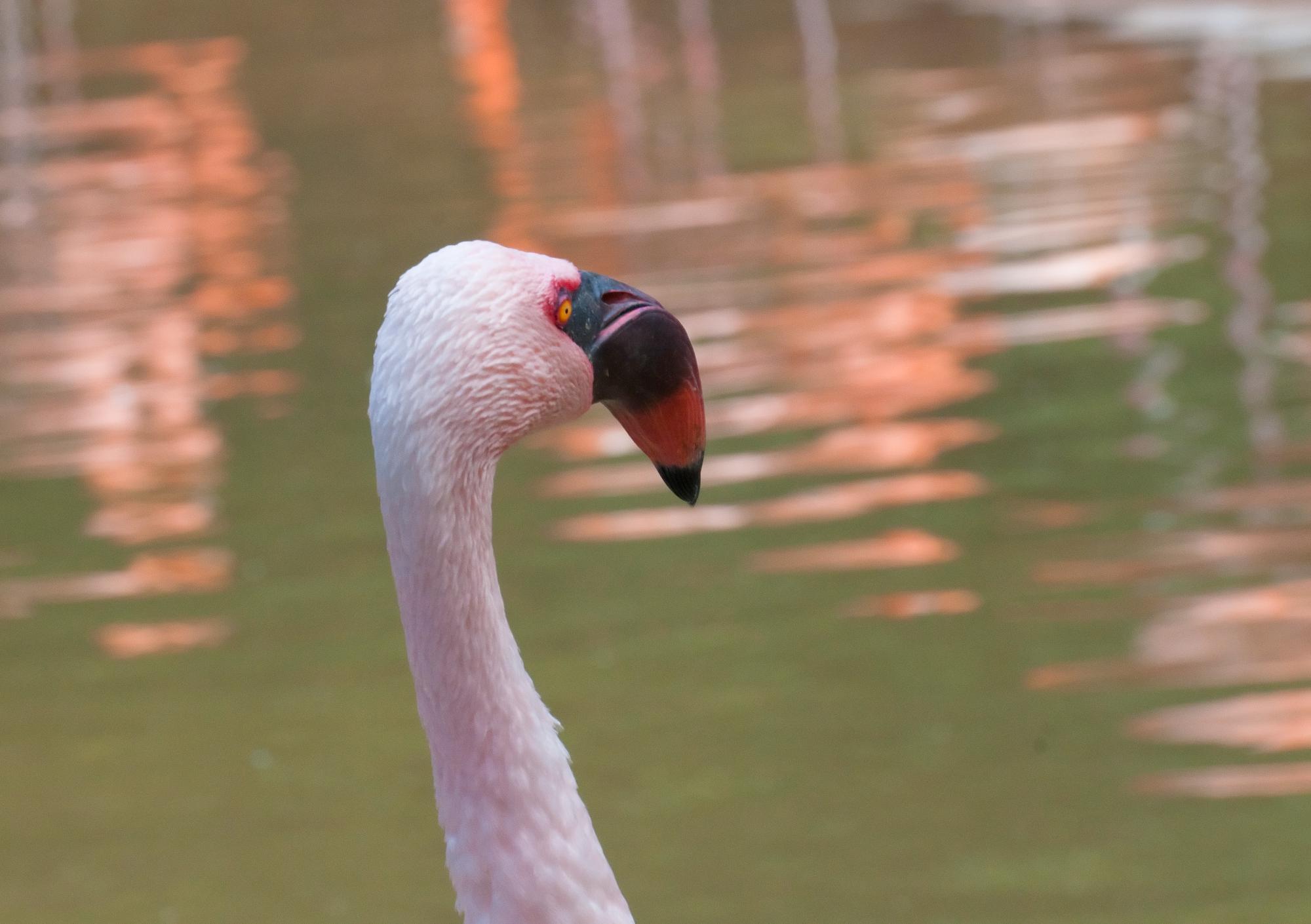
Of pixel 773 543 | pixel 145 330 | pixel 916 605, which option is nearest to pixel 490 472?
pixel 916 605

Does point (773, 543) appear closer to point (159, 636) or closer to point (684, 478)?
point (159, 636)

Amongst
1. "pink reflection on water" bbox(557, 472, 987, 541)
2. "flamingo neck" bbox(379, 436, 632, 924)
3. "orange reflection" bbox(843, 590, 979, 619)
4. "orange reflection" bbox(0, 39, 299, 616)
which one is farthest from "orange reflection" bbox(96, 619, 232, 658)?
"flamingo neck" bbox(379, 436, 632, 924)

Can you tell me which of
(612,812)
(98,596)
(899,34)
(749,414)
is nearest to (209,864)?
(612,812)

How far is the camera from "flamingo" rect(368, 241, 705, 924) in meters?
1.79

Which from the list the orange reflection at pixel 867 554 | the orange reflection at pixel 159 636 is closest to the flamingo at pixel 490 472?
the orange reflection at pixel 867 554

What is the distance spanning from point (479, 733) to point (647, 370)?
367 mm

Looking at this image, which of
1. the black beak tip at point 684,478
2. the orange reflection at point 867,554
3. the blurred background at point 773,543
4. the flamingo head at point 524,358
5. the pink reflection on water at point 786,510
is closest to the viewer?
the flamingo head at point 524,358

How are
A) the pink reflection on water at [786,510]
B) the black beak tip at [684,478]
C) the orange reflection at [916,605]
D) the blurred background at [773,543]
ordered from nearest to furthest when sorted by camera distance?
1. the black beak tip at [684,478]
2. the blurred background at [773,543]
3. the orange reflection at [916,605]
4. the pink reflection on water at [786,510]

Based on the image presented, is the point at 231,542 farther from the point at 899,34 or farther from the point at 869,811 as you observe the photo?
the point at 899,34

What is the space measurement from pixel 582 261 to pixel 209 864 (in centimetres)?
562

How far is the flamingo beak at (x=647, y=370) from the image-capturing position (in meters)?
1.86

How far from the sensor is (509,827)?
183 cm

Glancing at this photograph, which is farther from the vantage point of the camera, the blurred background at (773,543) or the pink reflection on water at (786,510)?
the pink reflection on water at (786,510)

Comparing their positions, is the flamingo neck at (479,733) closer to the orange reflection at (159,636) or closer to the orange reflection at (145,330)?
the orange reflection at (159,636)
